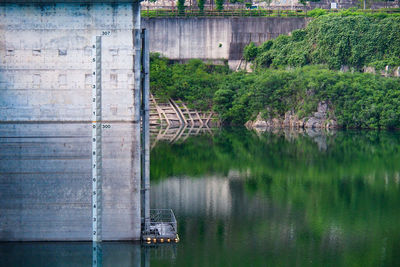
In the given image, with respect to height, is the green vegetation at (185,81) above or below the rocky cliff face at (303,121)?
above

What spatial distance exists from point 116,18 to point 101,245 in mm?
6495

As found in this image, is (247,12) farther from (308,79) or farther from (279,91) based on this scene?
(308,79)

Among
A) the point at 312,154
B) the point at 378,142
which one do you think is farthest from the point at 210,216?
the point at 378,142

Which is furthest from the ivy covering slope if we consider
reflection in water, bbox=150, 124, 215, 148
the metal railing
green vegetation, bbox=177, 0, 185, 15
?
the metal railing

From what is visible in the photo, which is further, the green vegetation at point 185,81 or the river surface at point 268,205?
the green vegetation at point 185,81

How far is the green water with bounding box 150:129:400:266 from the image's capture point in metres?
21.7

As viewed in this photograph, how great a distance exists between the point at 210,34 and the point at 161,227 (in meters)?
43.6

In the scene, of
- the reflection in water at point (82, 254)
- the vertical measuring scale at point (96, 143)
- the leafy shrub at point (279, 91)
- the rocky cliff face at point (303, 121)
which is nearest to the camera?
the reflection in water at point (82, 254)

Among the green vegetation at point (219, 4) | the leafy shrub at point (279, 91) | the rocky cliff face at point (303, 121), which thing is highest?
the green vegetation at point (219, 4)

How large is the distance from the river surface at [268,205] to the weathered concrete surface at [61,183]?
49cm

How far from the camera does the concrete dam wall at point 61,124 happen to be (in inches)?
829

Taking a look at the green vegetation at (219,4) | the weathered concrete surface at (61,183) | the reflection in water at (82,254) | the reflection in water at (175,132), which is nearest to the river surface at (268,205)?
the reflection in water at (82,254)

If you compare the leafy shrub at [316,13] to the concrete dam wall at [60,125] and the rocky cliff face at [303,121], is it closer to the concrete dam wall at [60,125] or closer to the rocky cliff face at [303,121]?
the rocky cliff face at [303,121]

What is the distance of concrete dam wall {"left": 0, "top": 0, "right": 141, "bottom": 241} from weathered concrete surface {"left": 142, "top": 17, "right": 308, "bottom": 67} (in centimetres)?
4311
